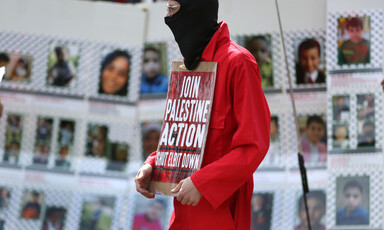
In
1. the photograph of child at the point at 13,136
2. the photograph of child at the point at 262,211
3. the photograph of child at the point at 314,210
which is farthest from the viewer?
the photograph of child at the point at 13,136

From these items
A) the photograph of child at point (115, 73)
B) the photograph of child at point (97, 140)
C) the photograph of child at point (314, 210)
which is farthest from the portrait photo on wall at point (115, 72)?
the photograph of child at point (314, 210)

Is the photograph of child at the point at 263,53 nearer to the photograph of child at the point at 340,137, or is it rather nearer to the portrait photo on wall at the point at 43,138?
the photograph of child at the point at 340,137

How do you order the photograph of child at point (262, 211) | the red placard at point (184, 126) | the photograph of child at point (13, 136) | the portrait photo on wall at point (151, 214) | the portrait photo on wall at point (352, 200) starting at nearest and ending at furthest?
the red placard at point (184, 126) → the portrait photo on wall at point (352, 200) → the photograph of child at point (262, 211) → the portrait photo on wall at point (151, 214) → the photograph of child at point (13, 136)

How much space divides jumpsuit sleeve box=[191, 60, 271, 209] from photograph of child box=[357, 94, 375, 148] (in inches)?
53.5

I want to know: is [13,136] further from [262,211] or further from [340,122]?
[340,122]

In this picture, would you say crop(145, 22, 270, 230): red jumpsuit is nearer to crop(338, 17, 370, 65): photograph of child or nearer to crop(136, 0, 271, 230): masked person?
crop(136, 0, 271, 230): masked person

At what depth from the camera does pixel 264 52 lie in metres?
3.04

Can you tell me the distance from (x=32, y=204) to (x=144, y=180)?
6.02ft

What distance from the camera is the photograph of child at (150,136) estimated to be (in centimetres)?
333

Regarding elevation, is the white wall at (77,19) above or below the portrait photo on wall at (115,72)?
above

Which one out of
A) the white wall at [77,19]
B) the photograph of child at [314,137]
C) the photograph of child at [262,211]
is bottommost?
the photograph of child at [262,211]

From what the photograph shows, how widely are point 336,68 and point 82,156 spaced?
1461mm

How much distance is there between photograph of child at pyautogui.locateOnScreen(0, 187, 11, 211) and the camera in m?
3.28

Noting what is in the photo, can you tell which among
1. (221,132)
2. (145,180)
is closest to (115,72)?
(145,180)
